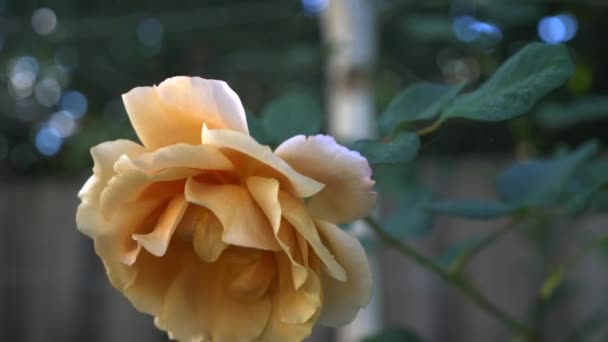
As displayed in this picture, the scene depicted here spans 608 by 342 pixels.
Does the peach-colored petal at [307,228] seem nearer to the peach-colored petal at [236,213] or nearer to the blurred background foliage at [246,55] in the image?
the peach-colored petal at [236,213]

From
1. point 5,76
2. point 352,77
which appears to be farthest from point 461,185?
point 5,76

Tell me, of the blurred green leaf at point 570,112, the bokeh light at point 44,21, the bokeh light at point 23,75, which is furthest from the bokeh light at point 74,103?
the blurred green leaf at point 570,112

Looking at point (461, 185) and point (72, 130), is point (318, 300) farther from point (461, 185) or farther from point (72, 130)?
point (72, 130)

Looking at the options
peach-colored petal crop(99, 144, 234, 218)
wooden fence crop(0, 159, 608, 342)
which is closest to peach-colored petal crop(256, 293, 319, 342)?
peach-colored petal crop(99, 144, 234, 218)

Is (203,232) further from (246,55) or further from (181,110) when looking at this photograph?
(246,55)

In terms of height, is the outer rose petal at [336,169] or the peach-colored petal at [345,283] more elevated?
the outer rose petal at [336,169]

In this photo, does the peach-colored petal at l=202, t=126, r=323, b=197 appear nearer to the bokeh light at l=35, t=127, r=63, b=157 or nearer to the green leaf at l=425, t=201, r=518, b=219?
the green leaf at l=425, t=201, r=518, b=219
